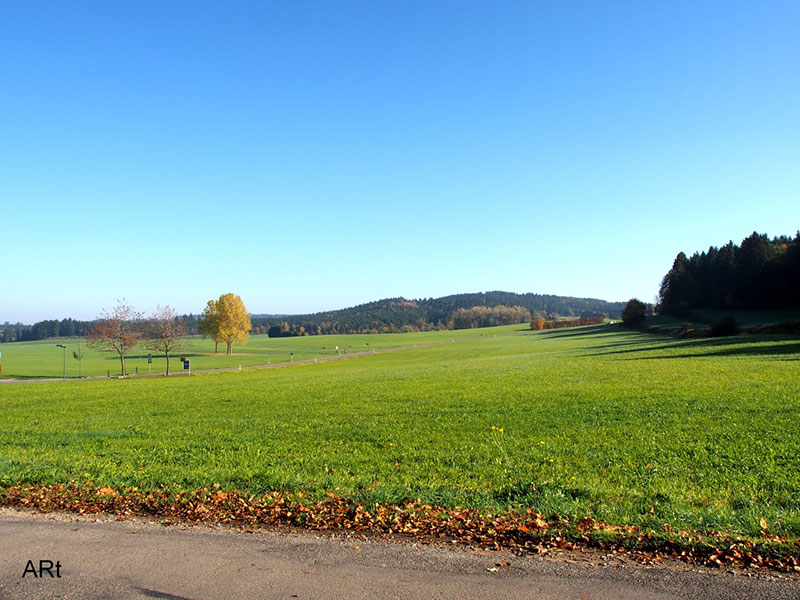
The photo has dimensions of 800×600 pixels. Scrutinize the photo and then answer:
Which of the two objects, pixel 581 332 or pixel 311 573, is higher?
pixel 311 573

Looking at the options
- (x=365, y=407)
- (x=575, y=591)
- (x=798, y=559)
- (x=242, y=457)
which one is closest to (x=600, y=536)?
(x=575, y=591)

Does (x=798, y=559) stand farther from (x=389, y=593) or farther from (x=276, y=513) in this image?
(x=276, y=513)

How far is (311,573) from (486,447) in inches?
280

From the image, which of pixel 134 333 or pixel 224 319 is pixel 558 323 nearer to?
pixel 224 319

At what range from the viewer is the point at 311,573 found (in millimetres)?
5309

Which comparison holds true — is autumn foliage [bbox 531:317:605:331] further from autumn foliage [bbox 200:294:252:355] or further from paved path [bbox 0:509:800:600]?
paved path [bbox 0:509:800:600]

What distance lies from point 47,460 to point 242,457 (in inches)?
157

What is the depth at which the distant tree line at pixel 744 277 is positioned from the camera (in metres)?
83.2

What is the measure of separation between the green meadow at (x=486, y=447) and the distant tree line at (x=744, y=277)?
2925 inches

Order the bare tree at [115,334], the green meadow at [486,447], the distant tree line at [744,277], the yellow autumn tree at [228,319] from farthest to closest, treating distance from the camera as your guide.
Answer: the yellow autumn tree at [228,319] < the distant tree line at [744,277] < the bare tree at [115,334] < the green meadow at [486,447]

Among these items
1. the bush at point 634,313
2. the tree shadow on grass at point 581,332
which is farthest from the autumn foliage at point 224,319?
the bush at point 634,313

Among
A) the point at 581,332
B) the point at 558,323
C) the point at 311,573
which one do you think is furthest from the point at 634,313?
the point at 311,573

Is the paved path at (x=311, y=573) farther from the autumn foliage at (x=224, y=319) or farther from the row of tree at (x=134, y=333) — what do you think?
the autumn foliage at (x=224, y=319)

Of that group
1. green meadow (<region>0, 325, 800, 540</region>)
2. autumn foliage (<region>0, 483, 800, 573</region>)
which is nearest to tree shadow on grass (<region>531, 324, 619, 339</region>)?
green meadow (<region>0, 325, 800, 540</region>)
